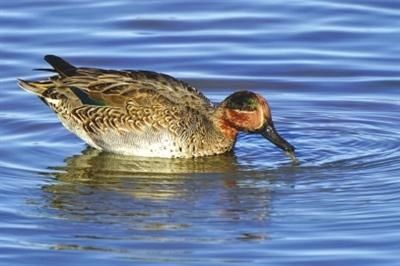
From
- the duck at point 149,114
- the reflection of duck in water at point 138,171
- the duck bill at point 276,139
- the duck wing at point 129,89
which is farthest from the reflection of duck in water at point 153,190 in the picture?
the duck wing at point 129,89

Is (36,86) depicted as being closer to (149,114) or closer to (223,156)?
(149,114)

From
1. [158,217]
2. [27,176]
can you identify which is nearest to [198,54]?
[27,176]

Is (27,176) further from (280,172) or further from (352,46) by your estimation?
(352,46)

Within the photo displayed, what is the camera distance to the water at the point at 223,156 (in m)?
12.0

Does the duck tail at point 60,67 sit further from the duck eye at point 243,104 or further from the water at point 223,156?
the duck eye at point 243,104

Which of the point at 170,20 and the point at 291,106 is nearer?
the point at 291,106

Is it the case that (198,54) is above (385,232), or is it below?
above

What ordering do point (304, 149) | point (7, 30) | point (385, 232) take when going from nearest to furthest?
point (385, 232) → point (304, 149) → point (7, 30)

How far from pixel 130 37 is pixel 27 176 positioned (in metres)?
5.24

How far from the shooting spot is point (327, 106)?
1653 cm

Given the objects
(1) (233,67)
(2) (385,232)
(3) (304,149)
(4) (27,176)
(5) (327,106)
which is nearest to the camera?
(2) (385,232)

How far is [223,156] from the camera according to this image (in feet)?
50.0

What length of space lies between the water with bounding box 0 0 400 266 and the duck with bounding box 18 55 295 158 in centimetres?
18

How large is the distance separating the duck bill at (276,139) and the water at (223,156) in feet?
0.43
